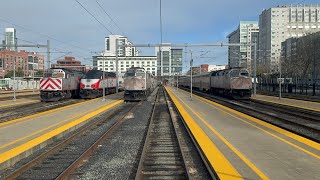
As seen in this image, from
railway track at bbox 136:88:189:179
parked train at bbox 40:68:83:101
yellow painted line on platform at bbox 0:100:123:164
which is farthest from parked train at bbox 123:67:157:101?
railway track at bbox 136:88:189:179

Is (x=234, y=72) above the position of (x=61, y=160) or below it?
above

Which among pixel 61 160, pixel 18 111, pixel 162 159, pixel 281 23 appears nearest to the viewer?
pixel 61 160

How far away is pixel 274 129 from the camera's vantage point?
48.5 ft

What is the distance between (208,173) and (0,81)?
258 ft

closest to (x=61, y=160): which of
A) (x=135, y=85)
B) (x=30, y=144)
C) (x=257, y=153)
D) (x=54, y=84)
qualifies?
(x=30, y=144)

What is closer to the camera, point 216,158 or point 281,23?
point 216,158

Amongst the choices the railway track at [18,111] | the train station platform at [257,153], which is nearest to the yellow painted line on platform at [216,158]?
the train station platform at [257,153]

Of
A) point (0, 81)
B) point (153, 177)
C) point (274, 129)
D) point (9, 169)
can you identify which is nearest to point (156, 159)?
point (153, 177)

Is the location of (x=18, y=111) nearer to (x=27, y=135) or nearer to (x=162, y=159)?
(x=27, y=135)

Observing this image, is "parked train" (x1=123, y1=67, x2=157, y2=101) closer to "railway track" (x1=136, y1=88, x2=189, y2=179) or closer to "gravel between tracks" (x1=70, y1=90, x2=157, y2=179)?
"gravel between tracks" (x1=70, y1=90, x2=157, y2=179)

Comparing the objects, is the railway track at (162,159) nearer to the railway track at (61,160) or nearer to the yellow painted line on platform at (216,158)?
the yellow painted line on platform at (216,158)

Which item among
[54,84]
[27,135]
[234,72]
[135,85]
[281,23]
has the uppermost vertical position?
[281,23]

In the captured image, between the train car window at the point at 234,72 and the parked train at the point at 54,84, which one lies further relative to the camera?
the train car window at the point at 234,72

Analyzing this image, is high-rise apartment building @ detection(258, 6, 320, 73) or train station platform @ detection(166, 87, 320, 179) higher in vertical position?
high-rise apartment building @ detection(258, 6, 320, 73)
